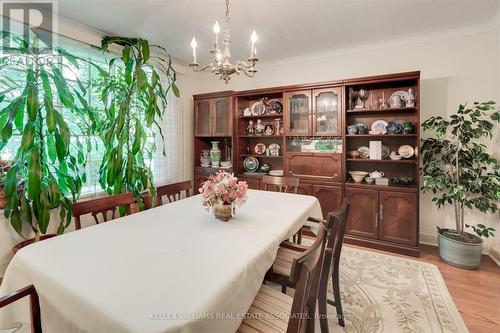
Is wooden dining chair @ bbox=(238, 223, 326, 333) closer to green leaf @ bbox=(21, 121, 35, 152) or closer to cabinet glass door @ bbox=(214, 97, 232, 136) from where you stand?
green leaf @ bbox=(21, 121, 35, 152)

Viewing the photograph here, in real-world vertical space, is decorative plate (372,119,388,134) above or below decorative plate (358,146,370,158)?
above

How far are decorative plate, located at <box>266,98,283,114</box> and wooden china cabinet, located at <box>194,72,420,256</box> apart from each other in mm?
23

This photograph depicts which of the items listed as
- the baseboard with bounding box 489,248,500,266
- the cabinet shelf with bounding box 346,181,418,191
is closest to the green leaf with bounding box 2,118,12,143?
the cabinet shelf with bounding box 346,181,418,191

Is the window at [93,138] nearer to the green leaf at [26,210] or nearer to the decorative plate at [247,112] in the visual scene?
the green leaf at [26,210]

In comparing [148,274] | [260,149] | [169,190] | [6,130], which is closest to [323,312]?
[148,274]

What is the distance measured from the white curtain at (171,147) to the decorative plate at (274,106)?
1411 mm

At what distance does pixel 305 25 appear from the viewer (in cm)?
267

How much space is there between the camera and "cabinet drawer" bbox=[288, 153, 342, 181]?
3156 millimetres

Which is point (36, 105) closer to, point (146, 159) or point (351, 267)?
point (146, 159)

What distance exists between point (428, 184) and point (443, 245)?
2.24 feet

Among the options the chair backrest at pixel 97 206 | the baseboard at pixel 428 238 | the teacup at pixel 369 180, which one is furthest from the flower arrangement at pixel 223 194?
the baseboard at pixel 428 238

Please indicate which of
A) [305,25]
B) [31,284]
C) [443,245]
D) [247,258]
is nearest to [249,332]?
[247,258]

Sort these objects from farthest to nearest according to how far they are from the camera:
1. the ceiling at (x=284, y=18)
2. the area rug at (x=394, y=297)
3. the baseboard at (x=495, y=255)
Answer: the baseboard at (x=495, y=255)
the ceiling at (x=284, y=18)
the area rug at (x=394, y=297)

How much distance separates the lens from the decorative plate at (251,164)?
12.7 ft
